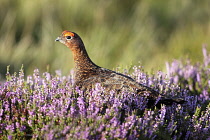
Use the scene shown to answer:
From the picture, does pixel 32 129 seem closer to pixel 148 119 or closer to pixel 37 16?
pixel 148 119

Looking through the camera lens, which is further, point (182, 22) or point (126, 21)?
point (182, 22)

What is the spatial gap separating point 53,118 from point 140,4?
8.79 metres

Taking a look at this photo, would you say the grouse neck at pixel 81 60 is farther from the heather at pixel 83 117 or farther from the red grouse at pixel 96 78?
the heather at pixel 83 117

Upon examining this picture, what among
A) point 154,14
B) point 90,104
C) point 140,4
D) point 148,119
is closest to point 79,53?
point 90,104

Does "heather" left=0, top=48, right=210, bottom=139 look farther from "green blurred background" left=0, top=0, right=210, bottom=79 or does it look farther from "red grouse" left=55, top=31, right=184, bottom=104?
"green blurred background" left=0, top=0, right=210, bottom=79

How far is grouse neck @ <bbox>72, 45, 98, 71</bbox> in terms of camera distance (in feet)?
13.1

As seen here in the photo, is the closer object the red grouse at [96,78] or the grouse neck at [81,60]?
the red grouse at [96,78]

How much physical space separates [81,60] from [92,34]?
15.0 feet

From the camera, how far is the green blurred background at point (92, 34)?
7.88 metres

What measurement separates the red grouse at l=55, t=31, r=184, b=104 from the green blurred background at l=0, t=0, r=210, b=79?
3.05 meters

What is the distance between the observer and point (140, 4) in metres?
11.0

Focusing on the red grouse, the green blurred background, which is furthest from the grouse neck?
the green blurred background

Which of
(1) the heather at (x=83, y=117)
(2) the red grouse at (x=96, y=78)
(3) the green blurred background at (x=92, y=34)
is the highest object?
(3) the green blurred background at (x=92, y=34)

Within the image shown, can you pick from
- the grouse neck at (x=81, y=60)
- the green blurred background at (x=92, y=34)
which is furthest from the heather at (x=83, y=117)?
the green blurred background at (x=92, y=34)
